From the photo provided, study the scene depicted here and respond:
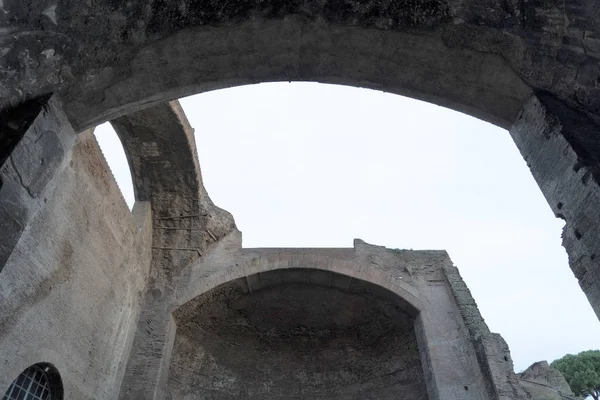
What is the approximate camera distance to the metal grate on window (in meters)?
4.20

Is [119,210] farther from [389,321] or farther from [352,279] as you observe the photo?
[389,321]

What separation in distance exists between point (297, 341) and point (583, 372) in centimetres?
2092

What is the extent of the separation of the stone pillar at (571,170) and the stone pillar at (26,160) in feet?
7.87

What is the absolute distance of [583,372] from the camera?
22.5 m

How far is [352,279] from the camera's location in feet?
24.9

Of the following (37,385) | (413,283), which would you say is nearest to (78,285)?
(37,385)

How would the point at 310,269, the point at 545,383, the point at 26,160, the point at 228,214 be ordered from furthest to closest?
the point at 228,214, the point at 545,383, the point at 310,269, the point at 26,160

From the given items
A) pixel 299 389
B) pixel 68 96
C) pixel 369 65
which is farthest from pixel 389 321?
pixel 68 96

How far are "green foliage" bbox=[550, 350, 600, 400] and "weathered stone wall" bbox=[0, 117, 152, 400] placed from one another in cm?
2313

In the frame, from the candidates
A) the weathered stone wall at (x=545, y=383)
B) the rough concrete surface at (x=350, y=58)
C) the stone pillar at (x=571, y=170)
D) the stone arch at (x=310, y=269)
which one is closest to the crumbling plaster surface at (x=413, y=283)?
the stone arch at (x=310, y=269)

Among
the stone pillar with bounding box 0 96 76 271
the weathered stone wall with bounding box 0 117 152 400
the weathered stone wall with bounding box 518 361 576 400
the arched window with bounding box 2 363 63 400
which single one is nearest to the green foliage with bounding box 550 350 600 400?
the weathered stone wall with bounding box 518 361 576 400

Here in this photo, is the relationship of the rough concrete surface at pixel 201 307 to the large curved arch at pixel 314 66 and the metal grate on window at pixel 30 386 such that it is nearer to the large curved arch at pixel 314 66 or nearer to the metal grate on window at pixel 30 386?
the metal grate on window at pixel 30 386

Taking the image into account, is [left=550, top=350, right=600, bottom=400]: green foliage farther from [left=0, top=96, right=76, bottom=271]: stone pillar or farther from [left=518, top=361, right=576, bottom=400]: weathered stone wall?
[left=0, top=96, right=76, bottom=271]: stone pillar

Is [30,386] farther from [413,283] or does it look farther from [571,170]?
[413,283]
